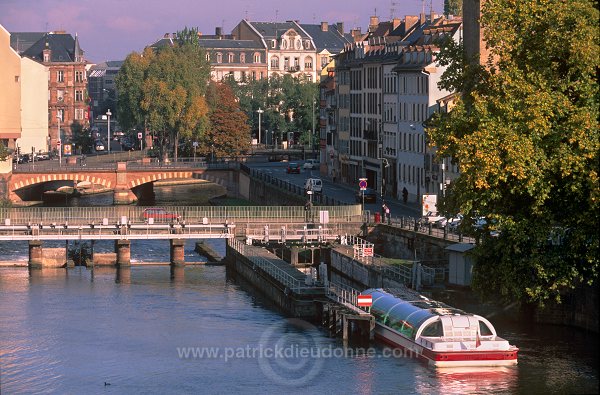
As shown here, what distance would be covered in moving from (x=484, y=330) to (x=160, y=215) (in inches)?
1592

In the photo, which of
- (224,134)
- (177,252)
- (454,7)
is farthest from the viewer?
(454,7)

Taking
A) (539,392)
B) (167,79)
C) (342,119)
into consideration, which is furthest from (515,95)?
(167,79)

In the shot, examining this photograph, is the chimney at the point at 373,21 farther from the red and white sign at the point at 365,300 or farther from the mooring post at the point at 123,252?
the red and white sign at the point at 365,300

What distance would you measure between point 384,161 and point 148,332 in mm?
55867

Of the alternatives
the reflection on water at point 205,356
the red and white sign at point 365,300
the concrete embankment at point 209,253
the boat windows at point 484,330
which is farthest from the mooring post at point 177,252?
the boat windows at point 484,330

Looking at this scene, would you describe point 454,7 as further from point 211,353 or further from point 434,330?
point 434,330

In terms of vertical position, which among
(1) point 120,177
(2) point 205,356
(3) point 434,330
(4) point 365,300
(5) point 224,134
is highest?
(5) point 224,134

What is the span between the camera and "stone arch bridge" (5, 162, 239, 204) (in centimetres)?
14362

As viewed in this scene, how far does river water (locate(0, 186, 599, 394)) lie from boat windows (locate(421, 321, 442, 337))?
1.12 m

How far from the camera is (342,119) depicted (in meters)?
148

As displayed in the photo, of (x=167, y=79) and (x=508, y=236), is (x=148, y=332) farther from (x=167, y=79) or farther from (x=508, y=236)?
(x=167, y=79)

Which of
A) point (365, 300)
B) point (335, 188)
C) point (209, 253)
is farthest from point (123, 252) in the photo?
point (335, 188)

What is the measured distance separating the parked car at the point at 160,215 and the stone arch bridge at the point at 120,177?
42.2 meters

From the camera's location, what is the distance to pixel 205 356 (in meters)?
65.2
